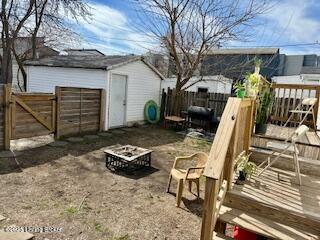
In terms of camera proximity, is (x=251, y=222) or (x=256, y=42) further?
(x=256, y=42)

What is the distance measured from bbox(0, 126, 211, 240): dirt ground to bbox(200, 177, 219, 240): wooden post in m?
1.15

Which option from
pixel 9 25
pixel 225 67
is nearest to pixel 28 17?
pixel 9 25

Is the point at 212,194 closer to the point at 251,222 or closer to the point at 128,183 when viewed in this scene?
the point at 251,222

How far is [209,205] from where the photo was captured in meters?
2.32

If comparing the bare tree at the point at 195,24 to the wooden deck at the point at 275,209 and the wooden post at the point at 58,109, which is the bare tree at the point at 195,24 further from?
the wooden deck at the point at 275,209

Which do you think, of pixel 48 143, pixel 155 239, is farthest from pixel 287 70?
Answer: pixel 155 239

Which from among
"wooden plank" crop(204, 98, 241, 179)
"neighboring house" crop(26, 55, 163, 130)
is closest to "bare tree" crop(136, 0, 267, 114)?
"neighboring house" crop(26, 55, 163, 130)

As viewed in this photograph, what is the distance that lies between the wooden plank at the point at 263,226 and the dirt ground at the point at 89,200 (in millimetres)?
621

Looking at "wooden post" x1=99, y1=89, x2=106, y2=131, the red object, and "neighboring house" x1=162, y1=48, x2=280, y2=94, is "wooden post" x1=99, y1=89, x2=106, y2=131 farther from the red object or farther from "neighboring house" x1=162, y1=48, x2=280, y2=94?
the red object

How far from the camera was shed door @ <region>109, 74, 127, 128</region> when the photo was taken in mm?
10116

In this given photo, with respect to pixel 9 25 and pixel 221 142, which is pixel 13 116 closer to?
pixel 221 142

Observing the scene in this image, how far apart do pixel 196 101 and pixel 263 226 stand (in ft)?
31.4

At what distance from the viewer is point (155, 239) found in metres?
3.36

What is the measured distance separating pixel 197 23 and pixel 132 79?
3.75 metres
